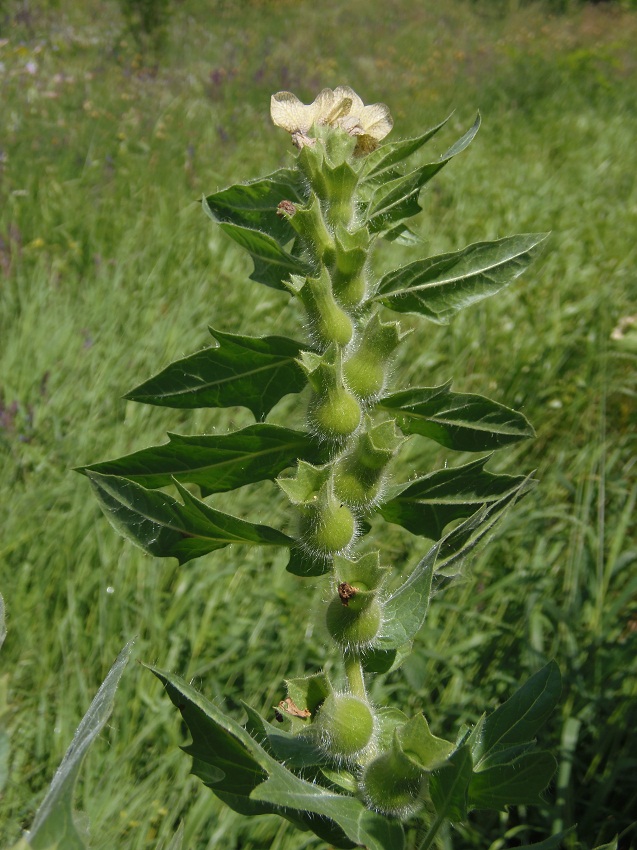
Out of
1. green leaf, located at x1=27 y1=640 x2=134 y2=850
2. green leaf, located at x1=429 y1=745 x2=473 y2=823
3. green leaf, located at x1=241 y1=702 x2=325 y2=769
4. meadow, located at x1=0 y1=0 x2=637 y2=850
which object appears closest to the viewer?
green leaf, located at x1=27 y1=640 x2=134 y2=850

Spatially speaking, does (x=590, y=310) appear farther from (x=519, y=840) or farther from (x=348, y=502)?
(x=348, y=502)

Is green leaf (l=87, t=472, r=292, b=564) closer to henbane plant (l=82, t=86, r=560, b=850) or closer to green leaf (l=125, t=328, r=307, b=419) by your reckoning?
henbane plant (l=82, t=86, r=560, b=850)

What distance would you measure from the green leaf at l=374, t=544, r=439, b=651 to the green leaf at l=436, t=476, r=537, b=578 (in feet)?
0.10

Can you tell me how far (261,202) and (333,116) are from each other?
13 centimetres

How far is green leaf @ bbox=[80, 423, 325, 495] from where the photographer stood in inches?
32.2

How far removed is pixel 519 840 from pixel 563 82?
9.55 m

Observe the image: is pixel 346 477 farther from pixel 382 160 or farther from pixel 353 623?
pixel 382 160

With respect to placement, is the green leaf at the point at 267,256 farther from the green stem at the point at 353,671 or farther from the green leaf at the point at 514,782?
the green leaf at the point at 514,782

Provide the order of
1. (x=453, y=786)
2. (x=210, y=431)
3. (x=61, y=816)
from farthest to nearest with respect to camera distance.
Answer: (x=210, y=431), (x=453, y=786), (x=61, y=816)

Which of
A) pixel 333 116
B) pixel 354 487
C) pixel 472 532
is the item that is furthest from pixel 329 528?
pixel 333 116

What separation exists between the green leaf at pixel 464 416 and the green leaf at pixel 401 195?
0.20m

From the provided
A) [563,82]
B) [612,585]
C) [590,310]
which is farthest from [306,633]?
[563,82]

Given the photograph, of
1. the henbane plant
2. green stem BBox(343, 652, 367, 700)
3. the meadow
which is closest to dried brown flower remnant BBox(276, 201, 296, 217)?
the henbane plant

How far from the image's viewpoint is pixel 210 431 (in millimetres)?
2842
